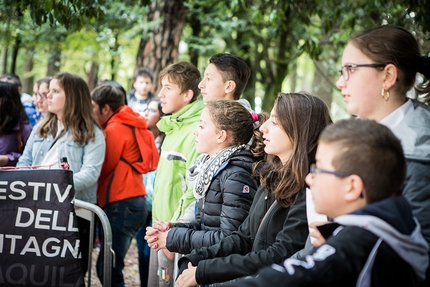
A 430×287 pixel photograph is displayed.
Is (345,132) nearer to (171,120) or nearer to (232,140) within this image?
(232,140)

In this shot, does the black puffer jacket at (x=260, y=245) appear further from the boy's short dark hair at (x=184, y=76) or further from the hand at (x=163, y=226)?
the boy's short dark hair at (x=184, y=76)

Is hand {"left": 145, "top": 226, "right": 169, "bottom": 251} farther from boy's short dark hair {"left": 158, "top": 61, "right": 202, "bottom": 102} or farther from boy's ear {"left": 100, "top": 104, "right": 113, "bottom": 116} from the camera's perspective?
boy's ear {"left": 100, "top": 104, "right": 113, "bottom": 116}

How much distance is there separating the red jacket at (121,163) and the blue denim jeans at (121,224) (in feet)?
0.24

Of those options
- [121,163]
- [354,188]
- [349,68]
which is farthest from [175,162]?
[354,188]

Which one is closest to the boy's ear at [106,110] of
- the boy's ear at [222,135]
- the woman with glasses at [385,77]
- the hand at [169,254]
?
the hand at [169,254]

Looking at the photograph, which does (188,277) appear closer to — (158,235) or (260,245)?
(260,245)

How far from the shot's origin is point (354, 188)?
2.22 metres

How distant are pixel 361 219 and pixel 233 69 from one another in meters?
2.81

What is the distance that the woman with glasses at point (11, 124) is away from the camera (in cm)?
625

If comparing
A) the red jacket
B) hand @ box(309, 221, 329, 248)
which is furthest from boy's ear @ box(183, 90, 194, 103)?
hand @ box(309, 221, 329, 248)

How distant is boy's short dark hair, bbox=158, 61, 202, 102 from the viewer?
4.88 metres

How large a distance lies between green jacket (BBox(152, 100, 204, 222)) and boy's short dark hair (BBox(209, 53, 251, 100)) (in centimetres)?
39

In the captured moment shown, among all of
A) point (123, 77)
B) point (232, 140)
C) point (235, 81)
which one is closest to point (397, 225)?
point (232, 140)

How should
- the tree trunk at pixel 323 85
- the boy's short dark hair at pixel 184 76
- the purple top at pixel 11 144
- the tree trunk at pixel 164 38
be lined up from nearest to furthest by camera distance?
the boy's short dark hair at pixel 184 76 < the purple top at pixel 11 144 < the tree trunk at pixel 164 38 < the tree trunk at pixel 323 85
